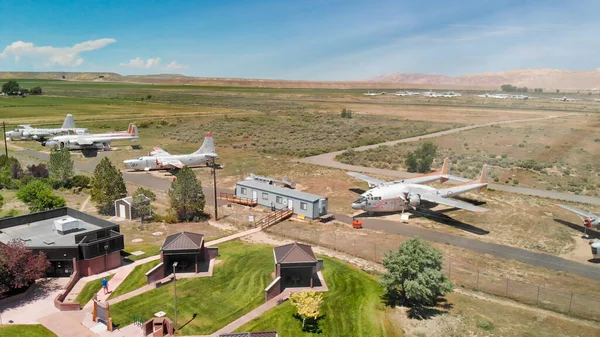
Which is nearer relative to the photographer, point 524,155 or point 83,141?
point 524,155

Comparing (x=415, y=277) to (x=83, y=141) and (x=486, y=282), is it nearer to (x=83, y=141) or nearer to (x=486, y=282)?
(x=486, y=282)

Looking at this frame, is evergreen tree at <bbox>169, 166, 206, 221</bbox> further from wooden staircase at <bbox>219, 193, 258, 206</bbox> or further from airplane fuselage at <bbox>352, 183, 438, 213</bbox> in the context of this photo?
airplane fuselage at <bbox>352, 183, 438, 213</bbox>

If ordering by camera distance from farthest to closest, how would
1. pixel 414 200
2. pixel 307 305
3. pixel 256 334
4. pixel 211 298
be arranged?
pixel 414 200 → pixel 211 298 → pixel 307 305 → pixel 256 334

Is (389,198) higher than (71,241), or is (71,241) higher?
(389,198)

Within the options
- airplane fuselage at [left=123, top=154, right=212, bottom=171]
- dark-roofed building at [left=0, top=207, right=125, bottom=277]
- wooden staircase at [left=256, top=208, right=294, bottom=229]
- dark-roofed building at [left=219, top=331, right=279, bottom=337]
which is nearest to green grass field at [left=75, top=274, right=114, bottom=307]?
dark-roofed building at [left=0, top=207, right=125, bottom=277]

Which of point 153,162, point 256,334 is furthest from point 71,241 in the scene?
point 153,162

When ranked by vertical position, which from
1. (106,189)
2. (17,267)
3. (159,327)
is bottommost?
(159,327)

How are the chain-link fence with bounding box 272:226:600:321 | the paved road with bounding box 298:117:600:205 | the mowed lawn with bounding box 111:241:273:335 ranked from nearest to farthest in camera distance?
1. the mowed lawn with bounding box 111:241:273:335
2. the chain-link fence with bounding box 272:226:600:321
3. the paved road with bounding box 298:117:600:205
